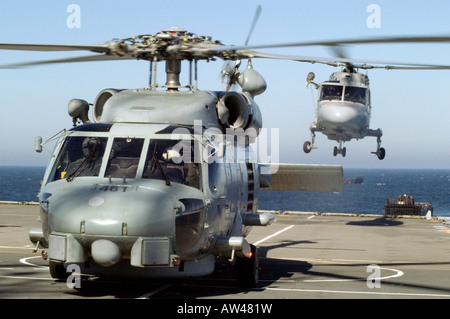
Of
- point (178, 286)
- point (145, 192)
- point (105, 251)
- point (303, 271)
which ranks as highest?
point (145, 192)

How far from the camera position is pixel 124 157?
1063cm

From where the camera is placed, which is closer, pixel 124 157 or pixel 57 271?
pixel 124 157

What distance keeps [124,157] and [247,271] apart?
307 centimetres

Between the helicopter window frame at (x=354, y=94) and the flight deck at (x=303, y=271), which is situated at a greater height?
the helicopter window frame at (x=354, y=94)

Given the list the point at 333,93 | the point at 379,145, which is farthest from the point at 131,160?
the point at 379,145

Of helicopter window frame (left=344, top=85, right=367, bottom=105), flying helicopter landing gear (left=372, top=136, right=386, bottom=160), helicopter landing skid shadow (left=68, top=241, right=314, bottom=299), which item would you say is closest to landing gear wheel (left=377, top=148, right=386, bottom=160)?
flying helicopter landing gear (left=372, top=136, right=386, bottom=160)

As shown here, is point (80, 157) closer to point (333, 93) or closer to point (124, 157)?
point (124, 157)

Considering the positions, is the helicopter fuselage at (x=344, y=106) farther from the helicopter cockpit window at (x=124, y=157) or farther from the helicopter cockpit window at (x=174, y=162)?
the helicopter cockpit window at (x=124, y=157)

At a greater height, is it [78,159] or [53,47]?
[53,47]

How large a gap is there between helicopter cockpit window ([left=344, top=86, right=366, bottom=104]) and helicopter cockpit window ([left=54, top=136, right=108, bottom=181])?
2358cm

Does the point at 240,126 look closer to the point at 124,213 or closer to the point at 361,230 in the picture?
the point at 124,213

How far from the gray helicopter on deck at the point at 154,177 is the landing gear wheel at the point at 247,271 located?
0.06 feet

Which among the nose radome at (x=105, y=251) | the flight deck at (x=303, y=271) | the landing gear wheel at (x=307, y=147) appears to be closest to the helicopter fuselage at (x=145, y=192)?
the nose radome at (x=105, y=251)

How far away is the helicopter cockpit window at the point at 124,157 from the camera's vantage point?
34.1 ft
